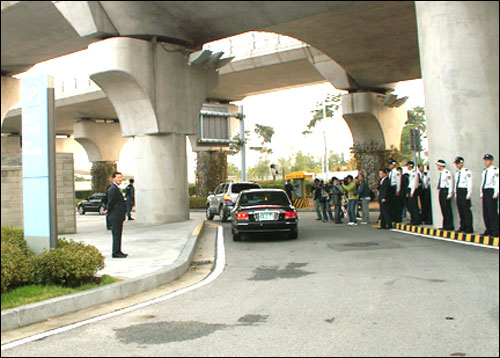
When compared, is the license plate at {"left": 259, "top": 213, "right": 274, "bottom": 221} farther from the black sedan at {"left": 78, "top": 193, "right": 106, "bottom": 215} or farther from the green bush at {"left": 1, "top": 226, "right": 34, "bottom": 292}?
the black sedan at {"left": 78, "top": 193, "right": 106, "bottom": 215}

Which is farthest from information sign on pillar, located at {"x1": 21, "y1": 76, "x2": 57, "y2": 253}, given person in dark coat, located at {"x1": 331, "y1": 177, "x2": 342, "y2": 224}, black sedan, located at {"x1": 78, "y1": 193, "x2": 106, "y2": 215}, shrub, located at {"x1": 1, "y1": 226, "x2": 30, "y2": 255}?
black sedan, located at {"x1": 78, "y1": 193, "x2": 106, "y2": 215}

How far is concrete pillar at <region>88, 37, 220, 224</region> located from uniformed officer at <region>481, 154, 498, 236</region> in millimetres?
12898

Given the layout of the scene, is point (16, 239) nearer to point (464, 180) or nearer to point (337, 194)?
point (464, 180)

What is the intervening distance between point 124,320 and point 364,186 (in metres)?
13.0

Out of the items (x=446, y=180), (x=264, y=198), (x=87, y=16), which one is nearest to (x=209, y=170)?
(x=87, y=16)

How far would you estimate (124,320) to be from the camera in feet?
20.4

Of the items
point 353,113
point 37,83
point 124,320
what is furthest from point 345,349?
point 353,113

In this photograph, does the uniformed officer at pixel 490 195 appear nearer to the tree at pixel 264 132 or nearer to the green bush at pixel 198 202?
the green bush at pixel 198 202

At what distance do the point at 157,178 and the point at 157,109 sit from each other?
274 centimetres

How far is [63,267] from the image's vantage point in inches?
296

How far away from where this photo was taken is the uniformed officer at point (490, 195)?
1143cm

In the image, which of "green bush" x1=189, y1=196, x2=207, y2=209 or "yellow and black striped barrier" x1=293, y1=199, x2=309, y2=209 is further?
"green bush" x1=189, y1=196, x2=207, y2=209

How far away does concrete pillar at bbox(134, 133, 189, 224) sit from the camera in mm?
21469

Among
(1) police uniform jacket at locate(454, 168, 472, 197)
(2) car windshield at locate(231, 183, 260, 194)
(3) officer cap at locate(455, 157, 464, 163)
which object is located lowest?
(1) police uniform jacket at locate(454, 168, 472, 197)
